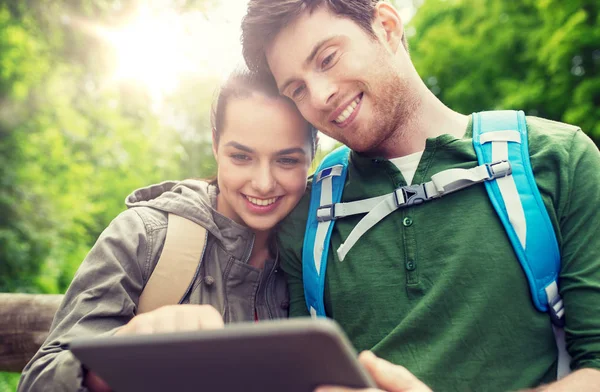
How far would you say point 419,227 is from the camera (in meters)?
2.15

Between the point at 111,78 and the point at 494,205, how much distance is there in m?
8.97

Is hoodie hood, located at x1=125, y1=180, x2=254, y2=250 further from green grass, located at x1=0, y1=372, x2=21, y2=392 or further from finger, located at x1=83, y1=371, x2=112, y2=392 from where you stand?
green grass, located at x1=0, y1=372, x2=21, y2=392

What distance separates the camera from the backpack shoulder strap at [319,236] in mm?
2307

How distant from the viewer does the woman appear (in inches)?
75.0

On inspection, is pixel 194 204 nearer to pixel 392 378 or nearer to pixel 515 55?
pixel 392 378

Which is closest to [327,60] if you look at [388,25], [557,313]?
[388,25]

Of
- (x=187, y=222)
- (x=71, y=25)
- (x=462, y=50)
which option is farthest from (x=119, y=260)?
(x=462, y=50)

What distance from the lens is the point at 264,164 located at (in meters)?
2.42

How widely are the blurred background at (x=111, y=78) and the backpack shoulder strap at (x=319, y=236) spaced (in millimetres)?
4296

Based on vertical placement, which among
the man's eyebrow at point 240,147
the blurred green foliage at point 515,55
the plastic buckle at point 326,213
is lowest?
the plastic buckle at point 326,213

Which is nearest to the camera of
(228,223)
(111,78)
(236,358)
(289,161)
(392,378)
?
(236,358)

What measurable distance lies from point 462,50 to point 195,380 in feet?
45.2

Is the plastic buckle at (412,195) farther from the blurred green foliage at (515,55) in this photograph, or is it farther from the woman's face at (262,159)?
the blurred green foliage at (515,55)

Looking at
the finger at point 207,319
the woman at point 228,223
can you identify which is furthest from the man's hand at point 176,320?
the woman at point 228,223
